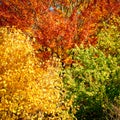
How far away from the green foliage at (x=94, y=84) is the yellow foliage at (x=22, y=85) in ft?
7.70

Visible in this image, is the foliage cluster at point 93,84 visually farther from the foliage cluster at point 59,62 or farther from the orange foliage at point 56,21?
the orange foliage at point 56,21

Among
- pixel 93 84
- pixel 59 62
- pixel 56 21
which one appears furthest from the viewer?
pixel 56 21

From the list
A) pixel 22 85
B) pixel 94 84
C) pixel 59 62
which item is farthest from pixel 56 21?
pixel 22 85

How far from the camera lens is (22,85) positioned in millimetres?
18141

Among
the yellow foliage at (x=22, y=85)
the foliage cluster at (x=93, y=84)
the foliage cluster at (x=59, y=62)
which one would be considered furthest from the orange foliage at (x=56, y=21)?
the yellow foliage at (x=22, y=85)

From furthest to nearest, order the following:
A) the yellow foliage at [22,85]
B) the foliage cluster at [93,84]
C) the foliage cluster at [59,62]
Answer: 1. the foliage cluster at [93,84]
2. the foliage cluster at [59,62]
3. the yellow foliage at [22,85]

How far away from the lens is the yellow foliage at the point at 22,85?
1800cm

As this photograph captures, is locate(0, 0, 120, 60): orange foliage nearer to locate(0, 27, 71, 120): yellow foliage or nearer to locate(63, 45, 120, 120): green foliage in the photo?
locate(63, 45, 120, 120): green foliage

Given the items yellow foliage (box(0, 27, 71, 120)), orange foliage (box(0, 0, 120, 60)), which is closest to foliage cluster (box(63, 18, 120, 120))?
yellow foliage (box(0, 27, 71, 120))

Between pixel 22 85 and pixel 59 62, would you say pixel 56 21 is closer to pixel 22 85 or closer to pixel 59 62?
pixel 59 62

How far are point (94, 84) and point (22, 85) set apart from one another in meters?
4.67

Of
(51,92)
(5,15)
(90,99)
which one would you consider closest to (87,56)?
(90,99)

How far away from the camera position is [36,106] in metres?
18.5

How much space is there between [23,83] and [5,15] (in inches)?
456
